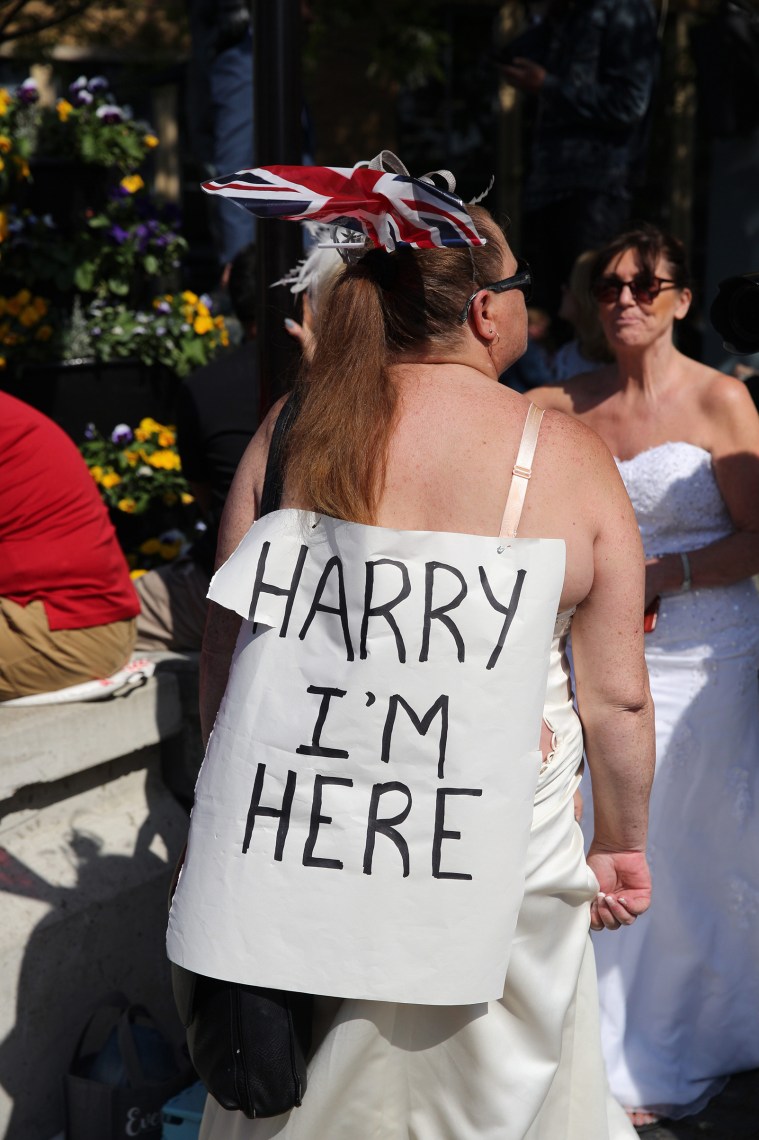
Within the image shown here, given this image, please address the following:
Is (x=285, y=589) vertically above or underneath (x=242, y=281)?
underneath

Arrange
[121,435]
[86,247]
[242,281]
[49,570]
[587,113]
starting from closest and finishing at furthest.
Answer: [49,570] < [242,281] < [121,435] < [86,247] < [587,113]

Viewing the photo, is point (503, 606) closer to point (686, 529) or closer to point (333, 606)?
point (333, 606)

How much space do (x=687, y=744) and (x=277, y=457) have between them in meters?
1.79

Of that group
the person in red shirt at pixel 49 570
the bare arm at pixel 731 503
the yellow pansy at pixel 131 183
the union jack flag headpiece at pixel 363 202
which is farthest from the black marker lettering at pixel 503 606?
the yellow pansy at pixel 131 183

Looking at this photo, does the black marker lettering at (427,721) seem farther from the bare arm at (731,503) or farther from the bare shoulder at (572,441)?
the bare arm at (731,503)

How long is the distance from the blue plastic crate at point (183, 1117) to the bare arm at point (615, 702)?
43.3 inches

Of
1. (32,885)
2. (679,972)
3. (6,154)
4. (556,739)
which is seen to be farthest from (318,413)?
(6,154)

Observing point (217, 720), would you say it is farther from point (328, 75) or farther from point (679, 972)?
point (328, 75)

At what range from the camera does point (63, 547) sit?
11.8 feet

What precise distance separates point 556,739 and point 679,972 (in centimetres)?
156

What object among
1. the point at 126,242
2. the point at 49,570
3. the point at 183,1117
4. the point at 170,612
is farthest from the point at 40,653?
the point at 126,242

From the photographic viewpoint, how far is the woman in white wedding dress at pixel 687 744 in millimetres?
3365

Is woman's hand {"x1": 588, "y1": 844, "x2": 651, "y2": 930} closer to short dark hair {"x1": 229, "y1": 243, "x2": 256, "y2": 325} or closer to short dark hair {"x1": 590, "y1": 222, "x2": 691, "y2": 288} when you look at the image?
short dark hair {"x1": 590, "y1": 222, "x2": 691, "y2": 288}

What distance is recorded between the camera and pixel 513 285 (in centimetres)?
209
